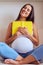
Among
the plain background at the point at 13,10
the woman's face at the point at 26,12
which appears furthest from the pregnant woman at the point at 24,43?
the plain background at the point at 13,10

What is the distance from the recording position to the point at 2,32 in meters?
1.60

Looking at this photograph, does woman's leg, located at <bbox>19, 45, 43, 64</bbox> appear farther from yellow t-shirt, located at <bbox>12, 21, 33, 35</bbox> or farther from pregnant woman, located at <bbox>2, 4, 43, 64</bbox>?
yellow t-shirt, located at <bbox>12, 21, 33, 35</bbox>

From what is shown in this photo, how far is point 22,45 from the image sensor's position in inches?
48.8

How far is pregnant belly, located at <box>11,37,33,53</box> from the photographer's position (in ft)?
4.04

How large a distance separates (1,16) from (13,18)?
0.11 metres

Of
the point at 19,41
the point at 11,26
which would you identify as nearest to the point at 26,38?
the point at 19,41

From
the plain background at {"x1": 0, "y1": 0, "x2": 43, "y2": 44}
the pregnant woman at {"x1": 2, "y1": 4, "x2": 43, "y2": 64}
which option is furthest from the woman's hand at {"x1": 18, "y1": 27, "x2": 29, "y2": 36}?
the plain background at {"x1": 0, "y1": 0, "x2": 43, "y2": 44}

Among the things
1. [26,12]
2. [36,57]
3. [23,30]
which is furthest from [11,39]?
[36,57]

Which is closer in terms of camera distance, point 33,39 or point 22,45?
point 22,45

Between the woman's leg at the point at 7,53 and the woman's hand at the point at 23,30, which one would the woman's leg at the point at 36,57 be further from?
the woman's hand at the point at 23,30

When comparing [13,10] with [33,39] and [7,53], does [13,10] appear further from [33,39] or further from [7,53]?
[7,53]

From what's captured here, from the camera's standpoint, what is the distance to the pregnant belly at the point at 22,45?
4.04ft

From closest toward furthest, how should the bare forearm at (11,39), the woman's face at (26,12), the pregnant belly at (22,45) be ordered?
1. the pregnant belly at (22,45)
2. the bare forearm at (11,39)
3. the woman's face at (26,12)

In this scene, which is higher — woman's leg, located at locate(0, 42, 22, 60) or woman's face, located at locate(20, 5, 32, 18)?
woman's face, located at locate(20, 5, 32, 18)
